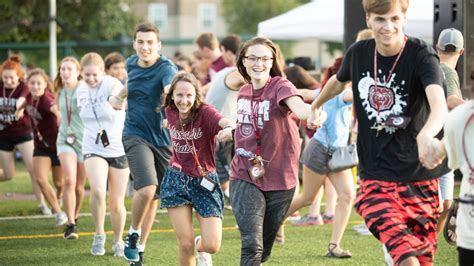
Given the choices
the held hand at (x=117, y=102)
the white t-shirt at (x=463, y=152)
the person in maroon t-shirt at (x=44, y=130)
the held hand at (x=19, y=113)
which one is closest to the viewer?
the white t-shirt at (x=463, y=152)

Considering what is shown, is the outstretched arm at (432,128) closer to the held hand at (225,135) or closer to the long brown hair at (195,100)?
A: the held hand at (225,135)

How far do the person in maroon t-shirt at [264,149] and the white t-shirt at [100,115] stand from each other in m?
2.97

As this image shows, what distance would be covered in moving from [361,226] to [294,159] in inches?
178

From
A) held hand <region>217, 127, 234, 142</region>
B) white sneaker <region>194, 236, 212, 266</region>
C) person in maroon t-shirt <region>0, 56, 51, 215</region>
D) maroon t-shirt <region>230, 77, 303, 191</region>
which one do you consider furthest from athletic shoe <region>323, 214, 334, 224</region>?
held hand <region>217, 127, 234, 142</region>

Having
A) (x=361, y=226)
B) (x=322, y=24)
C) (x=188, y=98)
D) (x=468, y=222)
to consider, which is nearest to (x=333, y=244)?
(x=361, y=226)

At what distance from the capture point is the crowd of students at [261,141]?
6.38m

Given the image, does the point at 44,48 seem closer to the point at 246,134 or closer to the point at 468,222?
the point at 246,134

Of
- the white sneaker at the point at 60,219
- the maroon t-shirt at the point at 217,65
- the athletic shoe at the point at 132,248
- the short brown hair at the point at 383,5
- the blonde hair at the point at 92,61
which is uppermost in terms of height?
the short brown hair at the point at 383,5

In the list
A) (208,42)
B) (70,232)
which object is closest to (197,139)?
(70,232)

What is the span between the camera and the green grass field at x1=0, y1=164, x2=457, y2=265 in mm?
10336

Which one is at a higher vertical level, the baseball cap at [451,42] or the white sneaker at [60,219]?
the baseball cap at [451,42]

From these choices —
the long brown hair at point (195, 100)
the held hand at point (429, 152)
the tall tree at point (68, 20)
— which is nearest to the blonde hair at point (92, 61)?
the long brown hair at point (195, 100)

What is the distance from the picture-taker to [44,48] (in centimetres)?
2922

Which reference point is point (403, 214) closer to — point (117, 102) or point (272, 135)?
point (272, 135)
